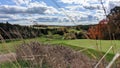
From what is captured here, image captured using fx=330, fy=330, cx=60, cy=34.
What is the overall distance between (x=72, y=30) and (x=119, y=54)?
2.59 m

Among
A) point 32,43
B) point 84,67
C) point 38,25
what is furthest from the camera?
point 32,43

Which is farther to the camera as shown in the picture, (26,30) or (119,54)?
(26,30)

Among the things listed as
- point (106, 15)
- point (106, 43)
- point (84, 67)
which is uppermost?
point (106, 15)

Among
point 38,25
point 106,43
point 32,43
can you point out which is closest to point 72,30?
point 38,25

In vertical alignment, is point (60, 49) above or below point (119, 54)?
below

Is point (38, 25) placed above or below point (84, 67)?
above

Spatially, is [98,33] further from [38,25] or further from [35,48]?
[35,48]

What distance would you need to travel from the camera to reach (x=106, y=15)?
2441 mm

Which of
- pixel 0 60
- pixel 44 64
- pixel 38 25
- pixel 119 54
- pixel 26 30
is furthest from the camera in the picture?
pixel 0 60

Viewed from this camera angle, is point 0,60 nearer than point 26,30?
No

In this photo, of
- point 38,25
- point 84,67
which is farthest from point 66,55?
point 38,25

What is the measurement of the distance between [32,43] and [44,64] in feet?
8.76

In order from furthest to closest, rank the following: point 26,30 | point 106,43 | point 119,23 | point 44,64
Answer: point 106,43, point 44,64, point 26,30, point 119,23

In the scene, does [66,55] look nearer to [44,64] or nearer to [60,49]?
[60,49]
